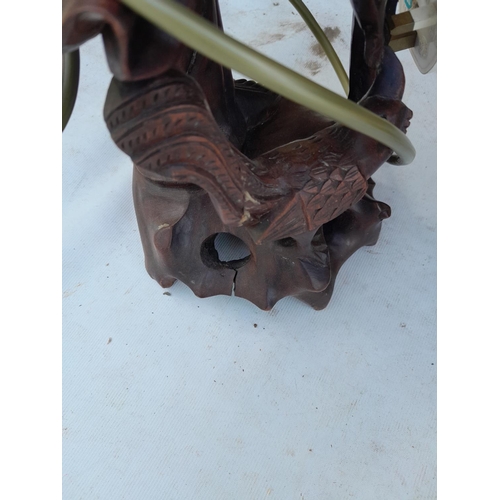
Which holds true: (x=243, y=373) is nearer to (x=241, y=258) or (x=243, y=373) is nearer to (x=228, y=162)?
(x=241, y=258)

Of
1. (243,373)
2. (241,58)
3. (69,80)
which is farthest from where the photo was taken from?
(243,373)

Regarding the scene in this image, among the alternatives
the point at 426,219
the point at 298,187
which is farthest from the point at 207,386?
the point at 426,219

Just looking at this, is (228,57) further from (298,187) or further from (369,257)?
(369,257)

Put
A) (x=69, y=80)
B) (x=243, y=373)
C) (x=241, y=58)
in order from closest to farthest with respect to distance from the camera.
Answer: (x=241, y=58), (x=69, y=80), (x=243, y=373)

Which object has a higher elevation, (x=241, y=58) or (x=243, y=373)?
(x=241, y=58)

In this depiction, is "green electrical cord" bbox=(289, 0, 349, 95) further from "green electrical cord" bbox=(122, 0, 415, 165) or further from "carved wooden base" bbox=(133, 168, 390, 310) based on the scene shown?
"green electrical cord" bbox=(122, 0, 415, 165)

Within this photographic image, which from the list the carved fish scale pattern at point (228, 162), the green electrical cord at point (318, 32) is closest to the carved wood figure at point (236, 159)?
the carved fish scale pattern at point (228, 162)

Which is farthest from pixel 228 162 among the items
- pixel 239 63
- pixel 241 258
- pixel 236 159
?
pixel 241 258
